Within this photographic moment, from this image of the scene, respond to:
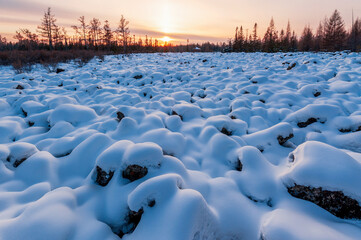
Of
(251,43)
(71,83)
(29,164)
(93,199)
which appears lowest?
(93,199)

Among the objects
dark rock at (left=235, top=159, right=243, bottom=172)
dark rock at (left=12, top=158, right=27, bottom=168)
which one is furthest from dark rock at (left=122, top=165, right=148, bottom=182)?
dark rock at (left=12, top=158, right=27, bottom=168)

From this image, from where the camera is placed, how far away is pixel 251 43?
131 feet

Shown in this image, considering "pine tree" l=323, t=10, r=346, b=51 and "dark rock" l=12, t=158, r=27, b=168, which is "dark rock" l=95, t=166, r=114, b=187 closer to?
"dark rock" l=12, t=158, r=27, b=168

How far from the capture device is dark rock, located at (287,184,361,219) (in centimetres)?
143

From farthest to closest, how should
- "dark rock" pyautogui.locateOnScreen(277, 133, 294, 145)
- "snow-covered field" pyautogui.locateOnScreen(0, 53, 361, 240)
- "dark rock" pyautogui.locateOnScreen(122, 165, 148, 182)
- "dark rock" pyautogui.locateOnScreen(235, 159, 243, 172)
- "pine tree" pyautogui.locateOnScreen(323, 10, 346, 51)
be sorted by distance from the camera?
"pine tree" pyautogui.locateOnScreen(323, 10, 346, 51) → "dark rock" pyautogui.locateOnScreen(277, 133, 294, 145) → "dark rock" pyautogui.locateOnScreen(235, 159, 243, 172) → "dark rock" pyautogui.locateOnScreen(122, 165, 148, 182) → "snow-covered field" pyautogui.locateOnScreen(0, 53, 361, 240)

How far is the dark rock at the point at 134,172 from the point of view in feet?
5.88

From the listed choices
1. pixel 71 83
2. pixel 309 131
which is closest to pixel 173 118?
pixel 309 131

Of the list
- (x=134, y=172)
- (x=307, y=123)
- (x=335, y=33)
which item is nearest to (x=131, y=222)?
(x=134, y=172)

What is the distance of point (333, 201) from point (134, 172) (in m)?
1.77

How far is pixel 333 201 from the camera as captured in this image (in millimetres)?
1484

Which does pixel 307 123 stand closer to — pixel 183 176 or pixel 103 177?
pixel 183 176

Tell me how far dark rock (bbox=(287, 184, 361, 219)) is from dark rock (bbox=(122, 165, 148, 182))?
1.49 meters

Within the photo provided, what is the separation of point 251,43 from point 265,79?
3986cm

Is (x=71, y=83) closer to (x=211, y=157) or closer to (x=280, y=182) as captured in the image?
(x=211, y=157)
